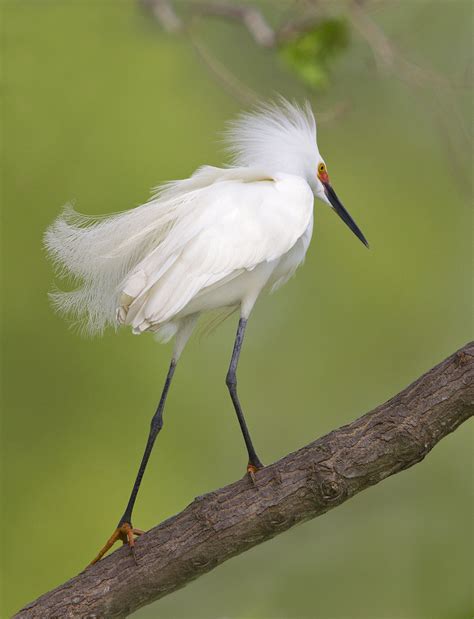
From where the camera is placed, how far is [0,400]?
15.3 ft

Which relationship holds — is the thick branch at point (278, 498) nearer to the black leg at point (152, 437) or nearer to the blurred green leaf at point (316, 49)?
the black leg at point (152, 437)

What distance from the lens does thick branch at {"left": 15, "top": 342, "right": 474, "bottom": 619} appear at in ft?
6.24

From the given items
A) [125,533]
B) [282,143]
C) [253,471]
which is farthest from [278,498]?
[282,143]

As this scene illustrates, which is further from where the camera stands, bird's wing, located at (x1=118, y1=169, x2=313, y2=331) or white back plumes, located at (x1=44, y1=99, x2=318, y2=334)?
white back plumes, located at (x1=44, y1=99, x2=318, y2=334)

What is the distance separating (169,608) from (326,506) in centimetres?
202

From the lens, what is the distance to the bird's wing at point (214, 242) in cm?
213

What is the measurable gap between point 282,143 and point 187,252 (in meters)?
0.54

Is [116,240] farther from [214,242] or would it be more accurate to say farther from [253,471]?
[253,471]

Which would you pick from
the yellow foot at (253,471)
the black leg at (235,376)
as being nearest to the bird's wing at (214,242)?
the black leg at (235,376)

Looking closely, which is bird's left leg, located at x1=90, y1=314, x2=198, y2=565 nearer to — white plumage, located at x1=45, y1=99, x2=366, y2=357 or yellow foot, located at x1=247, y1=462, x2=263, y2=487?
white plumage, located at x1=45, y1=99, x2=366, y2=357

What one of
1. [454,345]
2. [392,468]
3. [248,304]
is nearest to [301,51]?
[248,304]

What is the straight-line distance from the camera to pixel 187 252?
7.15ft

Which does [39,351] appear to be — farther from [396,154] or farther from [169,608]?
[396,154]

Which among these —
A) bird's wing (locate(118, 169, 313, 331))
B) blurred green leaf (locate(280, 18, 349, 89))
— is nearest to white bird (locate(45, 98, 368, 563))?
bird's wing (locate(118, 169, 313, 331))
